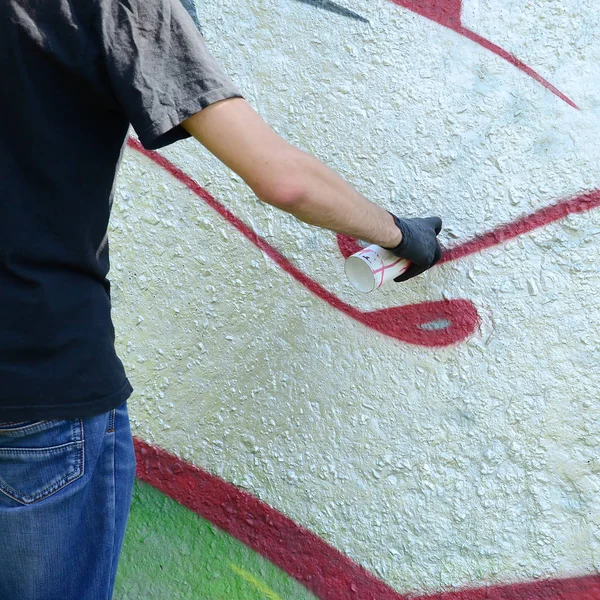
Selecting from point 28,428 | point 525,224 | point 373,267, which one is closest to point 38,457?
point 28,428

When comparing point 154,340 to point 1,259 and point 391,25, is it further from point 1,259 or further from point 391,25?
point 391,25

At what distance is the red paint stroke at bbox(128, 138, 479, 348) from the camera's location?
1.51 m

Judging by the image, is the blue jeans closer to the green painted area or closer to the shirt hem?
the shirt hem

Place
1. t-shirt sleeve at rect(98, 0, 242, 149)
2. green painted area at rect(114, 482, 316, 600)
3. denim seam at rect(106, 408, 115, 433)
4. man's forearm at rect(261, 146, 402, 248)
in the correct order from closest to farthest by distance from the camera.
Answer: t-shirt sleeve at rect(98, 0, 242, 149) → man's forearm at rect(261, 146, 402, 248) → denim seam at rect(106, 408, 115, 433) → green painted area at rect(114, 482, 316, 600)

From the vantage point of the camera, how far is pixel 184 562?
73.9 inches

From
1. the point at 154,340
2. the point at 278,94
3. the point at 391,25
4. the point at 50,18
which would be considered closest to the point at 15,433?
the point at 50,18

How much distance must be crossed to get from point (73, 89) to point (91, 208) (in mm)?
181

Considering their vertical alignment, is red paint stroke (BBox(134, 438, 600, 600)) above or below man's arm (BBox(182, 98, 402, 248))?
below

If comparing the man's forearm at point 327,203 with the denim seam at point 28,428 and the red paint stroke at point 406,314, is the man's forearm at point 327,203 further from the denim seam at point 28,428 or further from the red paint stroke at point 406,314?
the denim seam at point 28,428

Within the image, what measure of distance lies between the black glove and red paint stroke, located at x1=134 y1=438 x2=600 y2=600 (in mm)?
707

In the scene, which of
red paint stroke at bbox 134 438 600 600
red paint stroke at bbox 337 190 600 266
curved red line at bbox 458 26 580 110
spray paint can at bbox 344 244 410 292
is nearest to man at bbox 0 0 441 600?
spray paint can at bbox 344 244 410 292

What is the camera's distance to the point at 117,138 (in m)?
1.07

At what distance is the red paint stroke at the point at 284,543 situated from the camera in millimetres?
1479

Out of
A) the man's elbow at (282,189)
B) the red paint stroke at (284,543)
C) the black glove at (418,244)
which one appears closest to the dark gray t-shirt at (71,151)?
the man's elbow at (282,189)
